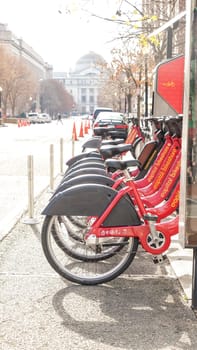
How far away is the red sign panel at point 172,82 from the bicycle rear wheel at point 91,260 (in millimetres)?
4620

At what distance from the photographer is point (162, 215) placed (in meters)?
4.96

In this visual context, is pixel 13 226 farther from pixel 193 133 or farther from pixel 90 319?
pixel 193 133

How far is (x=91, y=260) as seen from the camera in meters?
4.94

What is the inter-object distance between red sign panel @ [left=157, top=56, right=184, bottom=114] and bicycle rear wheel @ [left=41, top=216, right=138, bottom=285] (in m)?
4.62

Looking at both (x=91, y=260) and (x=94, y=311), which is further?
(x=91, y=260)

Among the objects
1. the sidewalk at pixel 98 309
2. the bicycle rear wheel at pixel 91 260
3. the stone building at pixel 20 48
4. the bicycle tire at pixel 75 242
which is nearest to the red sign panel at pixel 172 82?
the sidewalk at pixel 98 309

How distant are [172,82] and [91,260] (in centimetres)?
479

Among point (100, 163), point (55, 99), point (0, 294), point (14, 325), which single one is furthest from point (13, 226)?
point (55, 99)

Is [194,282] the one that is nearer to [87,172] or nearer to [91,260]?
[91,260]

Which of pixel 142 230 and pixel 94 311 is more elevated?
pixel 142 230

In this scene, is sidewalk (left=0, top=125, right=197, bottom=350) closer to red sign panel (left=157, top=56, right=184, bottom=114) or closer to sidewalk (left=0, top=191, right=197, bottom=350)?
sidewalk (left=0, top=191, right=197, bottom=350)

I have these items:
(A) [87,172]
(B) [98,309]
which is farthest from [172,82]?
(B) [98,309]

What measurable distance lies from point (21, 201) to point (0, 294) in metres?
4.48

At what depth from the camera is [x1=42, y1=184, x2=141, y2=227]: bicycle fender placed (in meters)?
4.42
